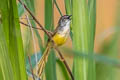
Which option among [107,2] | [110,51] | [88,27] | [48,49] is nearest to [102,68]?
[110,51]

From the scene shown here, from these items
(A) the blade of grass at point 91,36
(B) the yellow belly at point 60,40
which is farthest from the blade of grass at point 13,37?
(B) the yellow belly at point 60,40

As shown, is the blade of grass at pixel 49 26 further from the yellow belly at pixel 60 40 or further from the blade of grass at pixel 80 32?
the yellow belly at pixel 60 40

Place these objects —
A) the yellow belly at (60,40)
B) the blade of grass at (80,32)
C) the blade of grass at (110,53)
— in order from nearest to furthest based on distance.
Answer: the blade of grass at (110,53) → the blade of grass at (80,32) → the yellow belly at (60,40)

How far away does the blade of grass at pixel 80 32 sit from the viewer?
1.50ft

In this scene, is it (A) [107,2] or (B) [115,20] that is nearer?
(B) [115,20]

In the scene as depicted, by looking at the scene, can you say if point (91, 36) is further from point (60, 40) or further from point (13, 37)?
point (60, 40)

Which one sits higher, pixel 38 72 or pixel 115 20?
pixel 115 20

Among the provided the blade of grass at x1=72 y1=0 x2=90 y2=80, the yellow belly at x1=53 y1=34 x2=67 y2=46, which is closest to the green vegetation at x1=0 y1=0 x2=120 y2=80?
the blade of grass at x1=72 y1=0 x2=90 y2=80

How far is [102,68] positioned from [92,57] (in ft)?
0.34

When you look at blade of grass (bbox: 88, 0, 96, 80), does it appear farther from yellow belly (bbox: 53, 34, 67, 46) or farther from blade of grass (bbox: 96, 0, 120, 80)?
yellow belly (bbox: 53, 34, 67, 46)

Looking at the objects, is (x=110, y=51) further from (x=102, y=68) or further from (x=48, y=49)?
(x=48, y=49)

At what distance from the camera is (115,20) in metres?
0.40

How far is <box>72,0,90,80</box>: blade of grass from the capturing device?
458mm

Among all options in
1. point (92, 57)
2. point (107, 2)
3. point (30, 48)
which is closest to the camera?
point (92, 57)
